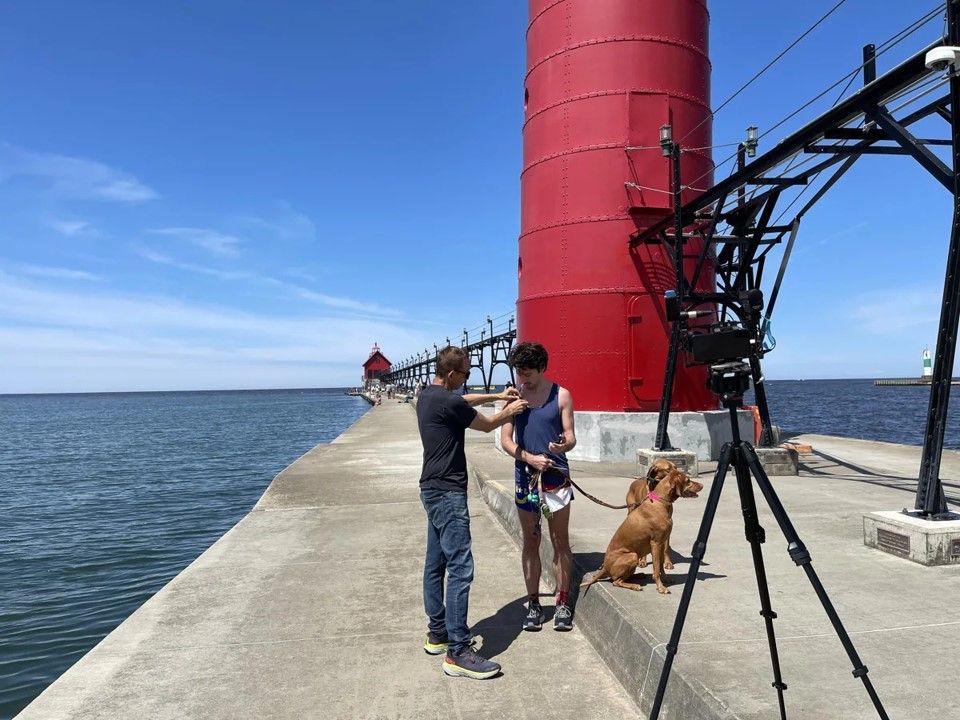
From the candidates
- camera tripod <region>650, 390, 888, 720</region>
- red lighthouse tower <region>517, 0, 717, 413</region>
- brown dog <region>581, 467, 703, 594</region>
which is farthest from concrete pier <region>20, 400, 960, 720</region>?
red lighthouse tower <region>517, 0, 717, 413</region>

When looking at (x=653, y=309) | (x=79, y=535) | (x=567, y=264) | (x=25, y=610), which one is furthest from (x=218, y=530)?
(x=653, y=309)

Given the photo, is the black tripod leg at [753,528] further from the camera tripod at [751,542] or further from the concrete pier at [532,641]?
the concrete pier at [532,641]

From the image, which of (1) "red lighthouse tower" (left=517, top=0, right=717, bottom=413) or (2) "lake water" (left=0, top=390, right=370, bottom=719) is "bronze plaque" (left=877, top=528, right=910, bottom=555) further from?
(2) "lake water" (left=0, top=390, right=370, bottom=719)

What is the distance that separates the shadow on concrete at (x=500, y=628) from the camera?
4449 millimetres

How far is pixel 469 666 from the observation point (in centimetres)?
399

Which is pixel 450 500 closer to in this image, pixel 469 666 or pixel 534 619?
pixel 469 666

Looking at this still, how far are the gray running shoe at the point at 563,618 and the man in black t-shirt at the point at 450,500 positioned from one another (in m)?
0.66

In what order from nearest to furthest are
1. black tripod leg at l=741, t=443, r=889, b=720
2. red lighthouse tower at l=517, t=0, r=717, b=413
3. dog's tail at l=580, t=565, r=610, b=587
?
black tripod leg at l=741, t=443, r=889, b=720, dog's tail at l=580, t=565, r=610, b=587, red lighthouse tower at l=517, t=0, r=717, b=413

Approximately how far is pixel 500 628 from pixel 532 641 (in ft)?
1.16

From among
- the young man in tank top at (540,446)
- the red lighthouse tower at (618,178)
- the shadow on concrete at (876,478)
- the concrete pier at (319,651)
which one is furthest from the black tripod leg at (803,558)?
the red lighthouse tower at (618,178)

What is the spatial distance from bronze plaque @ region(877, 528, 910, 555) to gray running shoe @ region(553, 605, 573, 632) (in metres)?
2.80

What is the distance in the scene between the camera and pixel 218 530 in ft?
43.7

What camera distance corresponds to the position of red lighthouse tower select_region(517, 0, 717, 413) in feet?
40.1

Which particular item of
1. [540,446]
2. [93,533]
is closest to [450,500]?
[540,446]
